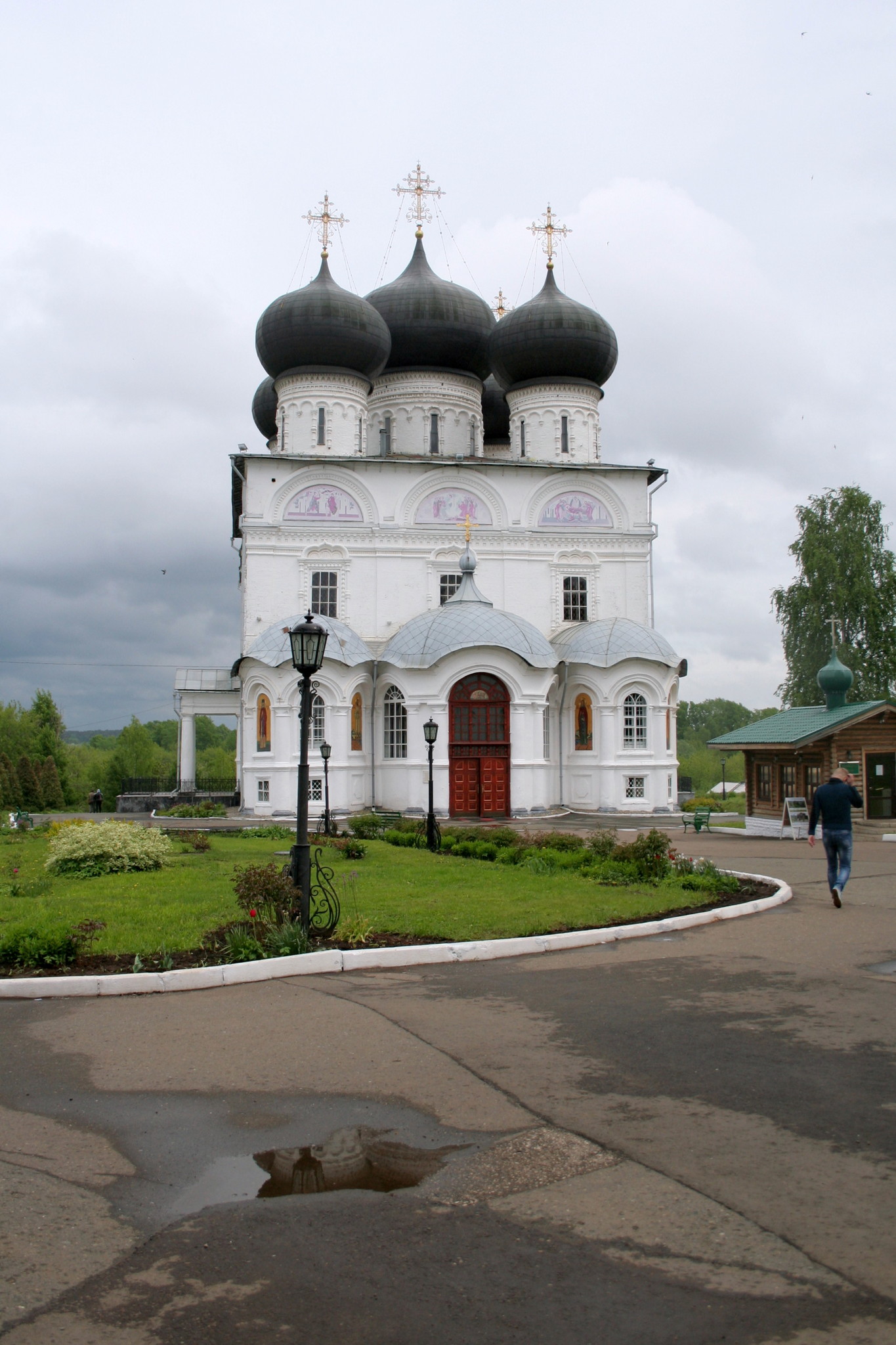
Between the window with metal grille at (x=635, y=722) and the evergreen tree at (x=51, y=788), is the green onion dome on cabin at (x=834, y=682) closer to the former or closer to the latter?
the window with metal grille at (x=635, y=722)

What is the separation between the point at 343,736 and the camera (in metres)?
26.9

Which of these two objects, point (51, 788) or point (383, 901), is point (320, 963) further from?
point (51, 788)

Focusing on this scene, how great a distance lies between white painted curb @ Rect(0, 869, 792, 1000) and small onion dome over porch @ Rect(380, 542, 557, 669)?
16.8 metres

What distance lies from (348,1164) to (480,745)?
890 inches

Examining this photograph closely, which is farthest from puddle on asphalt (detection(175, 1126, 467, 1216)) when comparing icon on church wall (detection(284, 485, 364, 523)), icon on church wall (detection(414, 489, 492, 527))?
icon on church wall (detection(414, 489, 492, 527))

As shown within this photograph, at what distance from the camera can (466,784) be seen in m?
26.8

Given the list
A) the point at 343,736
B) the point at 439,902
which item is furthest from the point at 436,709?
the point at 439,902

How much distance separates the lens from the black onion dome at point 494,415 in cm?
3759

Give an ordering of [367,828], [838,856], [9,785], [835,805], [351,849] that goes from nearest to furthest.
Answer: [835,805], [838,856], [351,849], [367,828], [9,785]

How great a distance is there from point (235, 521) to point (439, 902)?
29461 mm

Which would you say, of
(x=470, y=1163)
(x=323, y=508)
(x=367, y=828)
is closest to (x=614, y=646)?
(x=323, y=508)

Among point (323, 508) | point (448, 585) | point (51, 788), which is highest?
point (323, 508)

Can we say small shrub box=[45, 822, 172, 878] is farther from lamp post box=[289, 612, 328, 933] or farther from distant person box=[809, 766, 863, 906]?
distant person box=[809, 766, 863, 906]

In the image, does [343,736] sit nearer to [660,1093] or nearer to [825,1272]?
[660,1093]
